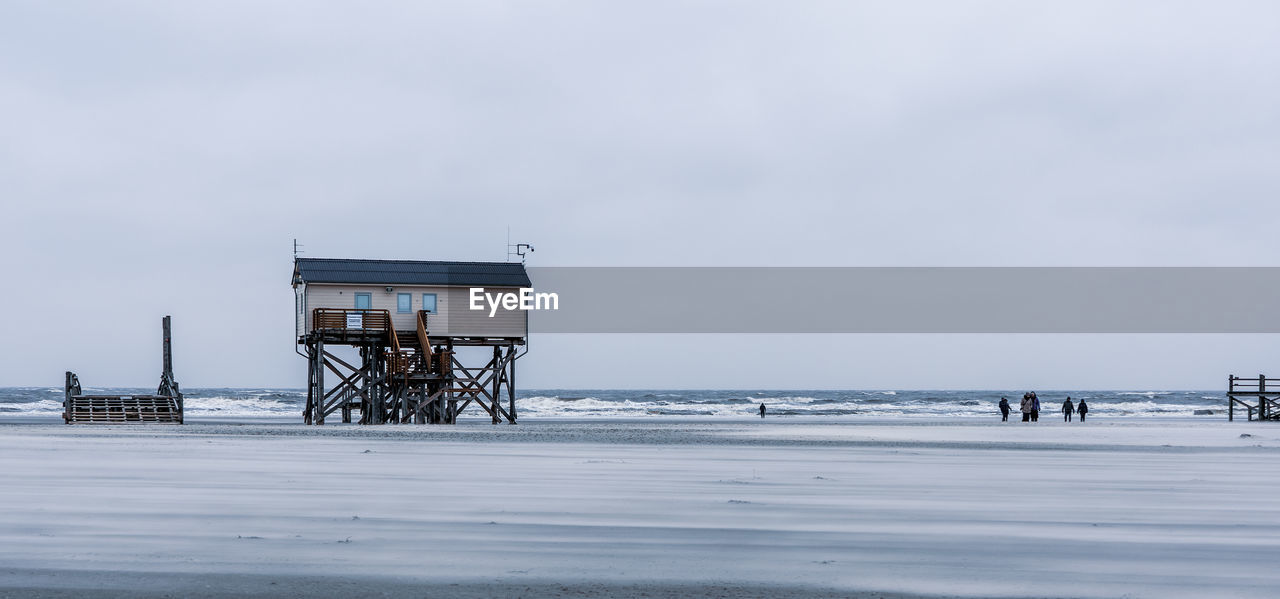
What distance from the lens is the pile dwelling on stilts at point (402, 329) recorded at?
45875 millimetres

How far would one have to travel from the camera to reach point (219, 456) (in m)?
22.1

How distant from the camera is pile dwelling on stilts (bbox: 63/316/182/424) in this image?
44.1m

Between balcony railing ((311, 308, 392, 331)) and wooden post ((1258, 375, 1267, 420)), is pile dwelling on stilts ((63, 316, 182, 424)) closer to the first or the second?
balcony railing ((311, 308, 392, 331))

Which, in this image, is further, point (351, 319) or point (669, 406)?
point (669, 406)

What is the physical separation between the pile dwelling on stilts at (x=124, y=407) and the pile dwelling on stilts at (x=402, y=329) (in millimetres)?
Result: 4736

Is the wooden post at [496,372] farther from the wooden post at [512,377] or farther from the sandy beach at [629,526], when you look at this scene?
the sandy beach at [629,526]

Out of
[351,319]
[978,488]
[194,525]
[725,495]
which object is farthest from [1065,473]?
[351,319]

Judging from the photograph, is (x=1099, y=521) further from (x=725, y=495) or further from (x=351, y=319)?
(x=351, y=319)

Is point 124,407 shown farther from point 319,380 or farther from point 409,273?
point 409,273

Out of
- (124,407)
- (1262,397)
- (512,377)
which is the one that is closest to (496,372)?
(512,377)

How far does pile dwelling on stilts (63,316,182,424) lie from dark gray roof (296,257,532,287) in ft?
20.7

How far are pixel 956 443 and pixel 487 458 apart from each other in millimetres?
13356

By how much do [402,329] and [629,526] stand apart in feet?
119

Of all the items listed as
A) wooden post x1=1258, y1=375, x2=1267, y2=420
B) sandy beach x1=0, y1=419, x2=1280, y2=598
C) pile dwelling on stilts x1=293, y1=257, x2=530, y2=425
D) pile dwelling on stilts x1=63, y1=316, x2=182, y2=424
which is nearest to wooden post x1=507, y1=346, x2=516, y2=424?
pile dwelling on stilts x1=293, y1=257, x2=530, y2=425
